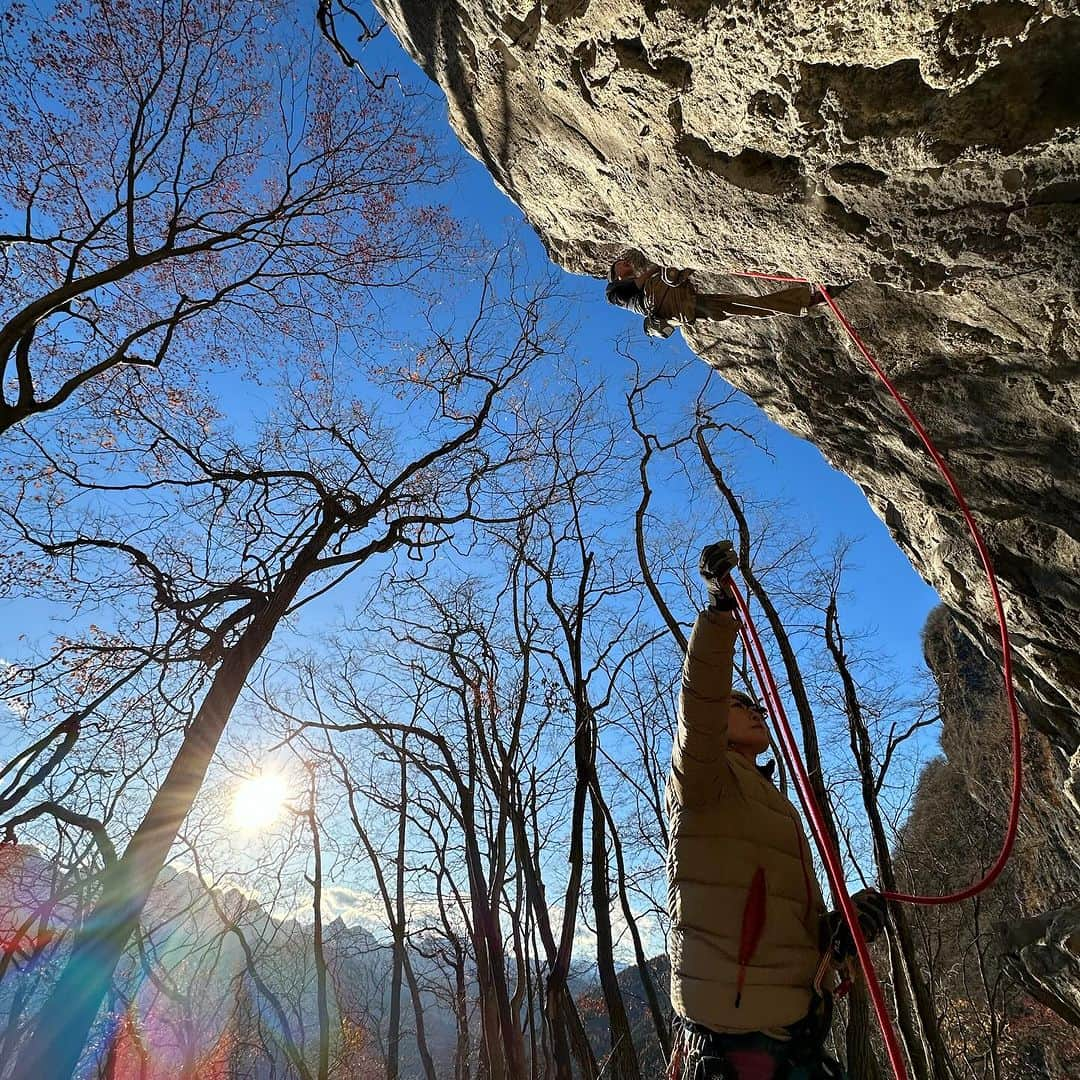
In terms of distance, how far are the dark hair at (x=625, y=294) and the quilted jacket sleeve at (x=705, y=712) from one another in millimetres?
2364

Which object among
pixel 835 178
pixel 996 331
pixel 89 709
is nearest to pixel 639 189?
pixel 835 178

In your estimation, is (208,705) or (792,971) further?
(208,705)

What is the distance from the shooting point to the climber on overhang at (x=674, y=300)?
343 cm

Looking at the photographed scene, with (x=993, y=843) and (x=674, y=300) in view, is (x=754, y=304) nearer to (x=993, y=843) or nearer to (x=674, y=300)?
(x=674, y=300)

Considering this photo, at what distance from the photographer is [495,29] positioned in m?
2.92

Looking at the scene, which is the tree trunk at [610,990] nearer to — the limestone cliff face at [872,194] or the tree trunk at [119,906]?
the tree trunk at [119,906]

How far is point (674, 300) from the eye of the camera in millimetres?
3838

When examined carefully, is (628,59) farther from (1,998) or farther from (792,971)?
(1,998)

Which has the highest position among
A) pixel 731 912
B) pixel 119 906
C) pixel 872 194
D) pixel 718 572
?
pixel 872 194

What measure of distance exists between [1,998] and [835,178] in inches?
985

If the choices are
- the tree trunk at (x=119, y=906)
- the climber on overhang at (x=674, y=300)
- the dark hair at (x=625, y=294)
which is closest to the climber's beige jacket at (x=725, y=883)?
the climber on overhang at (x=674, y=300)

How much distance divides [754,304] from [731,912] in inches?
113

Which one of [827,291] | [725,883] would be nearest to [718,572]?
[725,883]

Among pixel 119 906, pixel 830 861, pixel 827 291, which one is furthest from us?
pixel 119 906
